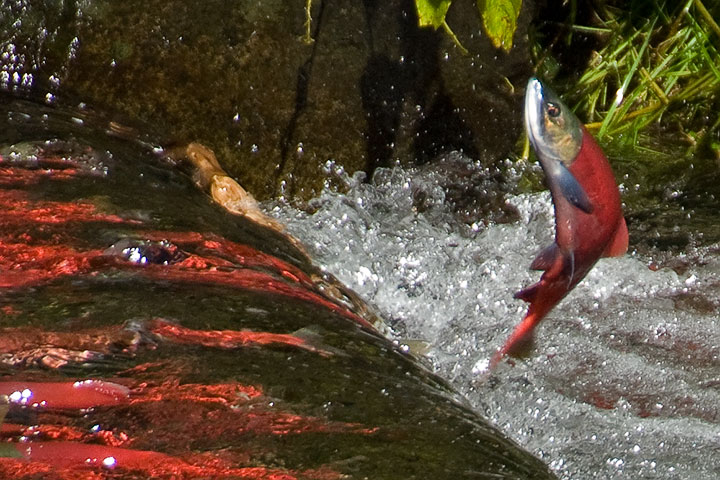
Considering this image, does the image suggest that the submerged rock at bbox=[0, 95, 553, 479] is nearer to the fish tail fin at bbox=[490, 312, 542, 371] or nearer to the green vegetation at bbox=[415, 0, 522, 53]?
the fish tail fin at bbox=[490, 312, 542, 371]

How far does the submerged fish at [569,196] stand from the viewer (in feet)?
5.76

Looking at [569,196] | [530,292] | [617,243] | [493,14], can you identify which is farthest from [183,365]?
[493,14]

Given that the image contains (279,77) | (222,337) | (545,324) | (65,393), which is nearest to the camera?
(65,393)

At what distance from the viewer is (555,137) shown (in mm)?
1762

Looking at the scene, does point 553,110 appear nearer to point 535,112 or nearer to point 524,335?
point 535,112

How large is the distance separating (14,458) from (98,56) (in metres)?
2.22

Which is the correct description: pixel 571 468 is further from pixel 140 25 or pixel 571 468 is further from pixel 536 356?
pixel 140 25

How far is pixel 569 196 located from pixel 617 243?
0.58ft

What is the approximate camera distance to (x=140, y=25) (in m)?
3.20

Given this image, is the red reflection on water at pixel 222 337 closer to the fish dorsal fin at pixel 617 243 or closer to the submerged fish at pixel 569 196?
the submerged fish at pixel 569 196

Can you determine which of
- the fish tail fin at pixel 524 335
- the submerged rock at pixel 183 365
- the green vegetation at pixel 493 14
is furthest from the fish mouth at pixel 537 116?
the green vegetation at pixel 493 14

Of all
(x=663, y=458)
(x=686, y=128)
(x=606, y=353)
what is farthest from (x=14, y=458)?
(x=686, y=128)

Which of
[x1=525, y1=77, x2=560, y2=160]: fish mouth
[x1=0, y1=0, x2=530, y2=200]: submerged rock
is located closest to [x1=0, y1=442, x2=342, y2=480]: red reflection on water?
[x1=525, y1=77, x2=560, y2=160]: fish mouth

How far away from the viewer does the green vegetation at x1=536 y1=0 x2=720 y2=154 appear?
4.34 m
